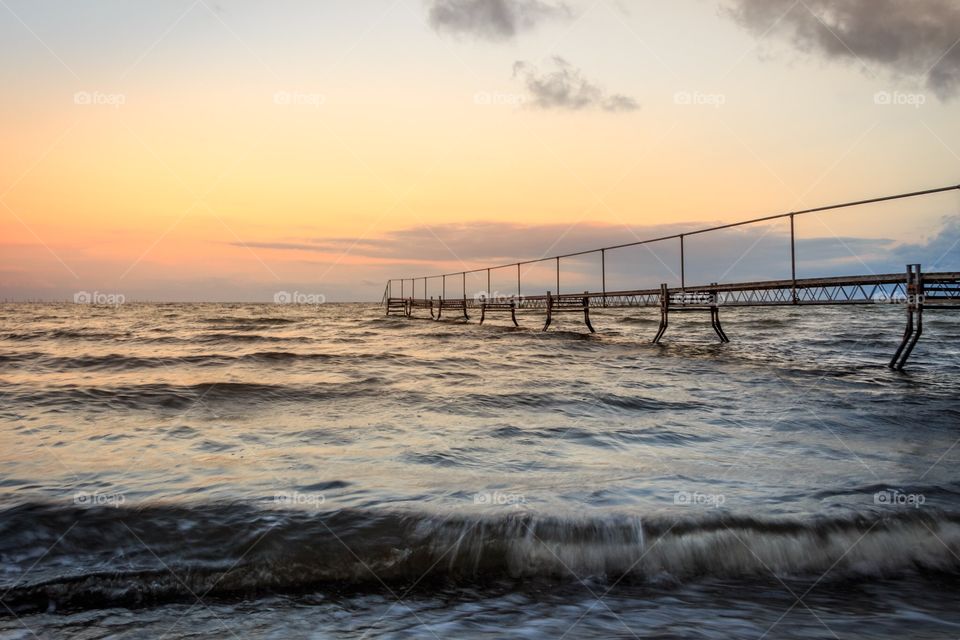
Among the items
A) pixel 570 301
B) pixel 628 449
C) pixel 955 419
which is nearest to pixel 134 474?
pixel 628 449

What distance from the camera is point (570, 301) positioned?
30.9m

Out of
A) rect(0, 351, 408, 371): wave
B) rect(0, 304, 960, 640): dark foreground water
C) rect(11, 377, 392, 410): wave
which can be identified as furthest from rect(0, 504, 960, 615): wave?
rect(0, 351, 408, 371): wave

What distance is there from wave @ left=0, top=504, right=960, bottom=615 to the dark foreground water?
0.02 meters

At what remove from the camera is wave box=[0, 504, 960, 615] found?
3754 millimetres

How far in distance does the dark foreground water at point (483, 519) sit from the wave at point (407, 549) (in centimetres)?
2

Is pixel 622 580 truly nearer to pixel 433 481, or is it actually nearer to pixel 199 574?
pixel 433 481

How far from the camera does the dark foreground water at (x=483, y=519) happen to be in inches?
130

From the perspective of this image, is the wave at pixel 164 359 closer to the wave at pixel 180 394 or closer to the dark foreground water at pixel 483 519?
the wave at pixel 180 394

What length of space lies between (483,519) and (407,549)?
0.64 m

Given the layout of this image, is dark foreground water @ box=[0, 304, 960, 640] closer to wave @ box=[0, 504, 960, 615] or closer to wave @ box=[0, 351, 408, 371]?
wave @ box=[0, 504, 960, 615]

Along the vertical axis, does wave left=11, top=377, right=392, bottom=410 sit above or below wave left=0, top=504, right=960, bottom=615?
above

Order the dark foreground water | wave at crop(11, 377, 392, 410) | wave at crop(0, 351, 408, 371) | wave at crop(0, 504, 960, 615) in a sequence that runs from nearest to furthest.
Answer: the dark foreground water → wave at crop(0, 504, 960, 615) → wave at crop(11, 377, 392, 410) → wave at crop(0, 351, 408, 371)

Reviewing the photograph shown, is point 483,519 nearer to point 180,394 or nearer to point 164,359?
point 180,394

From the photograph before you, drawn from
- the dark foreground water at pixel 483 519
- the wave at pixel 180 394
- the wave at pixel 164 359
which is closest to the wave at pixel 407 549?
the dark foreground water at pixel 483 519
